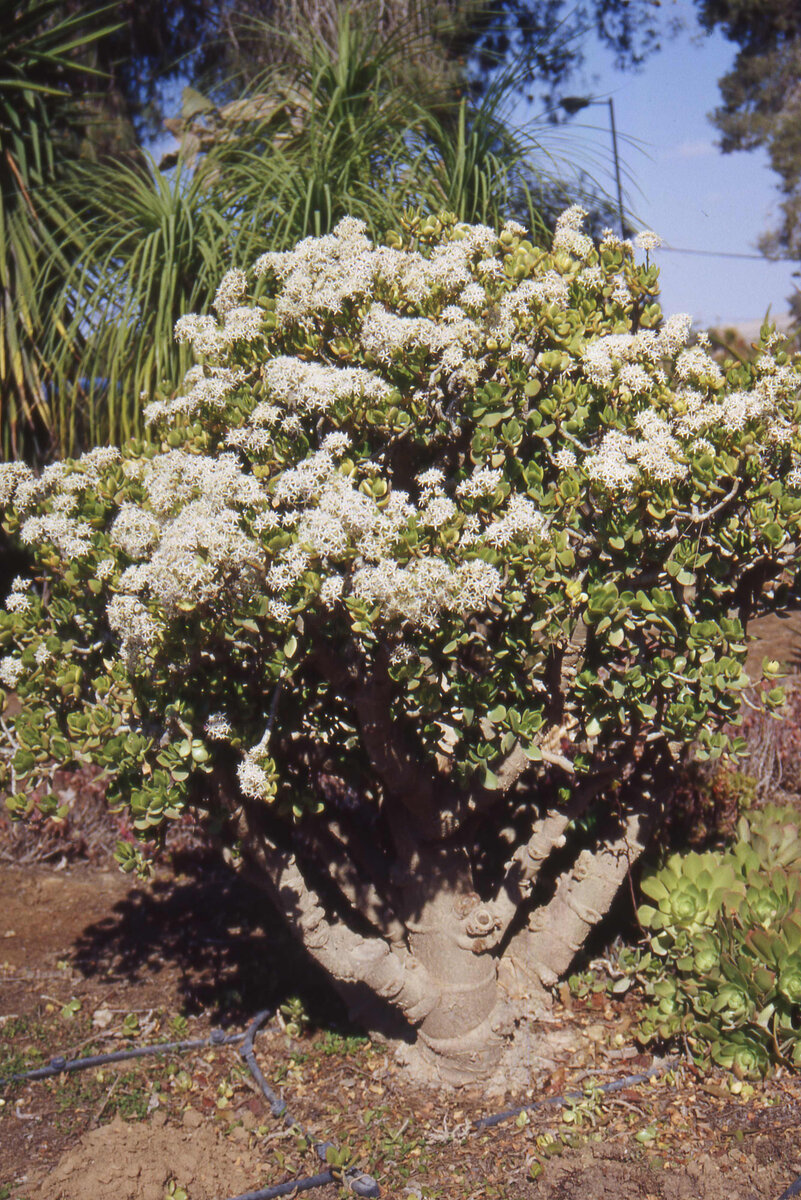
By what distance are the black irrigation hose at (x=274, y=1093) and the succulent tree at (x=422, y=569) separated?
0.72 feet

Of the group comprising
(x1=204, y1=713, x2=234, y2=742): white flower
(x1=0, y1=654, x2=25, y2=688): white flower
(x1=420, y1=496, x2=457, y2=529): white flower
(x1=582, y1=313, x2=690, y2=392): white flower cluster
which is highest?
(x1=582, y1=313, x2=690, y2=392): white flower cluster

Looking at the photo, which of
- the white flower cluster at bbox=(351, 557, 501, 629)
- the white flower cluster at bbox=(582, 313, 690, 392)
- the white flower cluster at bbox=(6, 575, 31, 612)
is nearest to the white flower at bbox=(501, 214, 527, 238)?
the white flower cluster at bbox=(582, 313, 690, 392)

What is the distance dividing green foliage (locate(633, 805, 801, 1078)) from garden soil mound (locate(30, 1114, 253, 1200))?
1386mm

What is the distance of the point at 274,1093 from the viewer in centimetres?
326


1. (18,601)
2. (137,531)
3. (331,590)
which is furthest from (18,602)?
(331,590)

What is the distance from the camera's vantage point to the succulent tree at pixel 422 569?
91.7 inches

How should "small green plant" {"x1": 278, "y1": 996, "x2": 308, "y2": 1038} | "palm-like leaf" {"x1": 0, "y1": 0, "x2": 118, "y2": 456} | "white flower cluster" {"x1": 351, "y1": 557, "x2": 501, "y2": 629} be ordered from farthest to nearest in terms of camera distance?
"palm-like leaf" {"x1": 0, "y1": 0, "x2": 118, "y2": 456} → "small green plant" {"x1": 278, "y1": 996, "x2": 308, "y2": 1038} → "white flower cluster" {"x1": 351, "y1": 557, "x2": 501, "y2": 629}

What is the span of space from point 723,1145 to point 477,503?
1.90 m

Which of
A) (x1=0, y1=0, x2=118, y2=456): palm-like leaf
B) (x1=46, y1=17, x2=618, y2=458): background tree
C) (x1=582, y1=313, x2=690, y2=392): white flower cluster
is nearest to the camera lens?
(x1=582, y1=313, x2=690, y2=392): white flower cluster

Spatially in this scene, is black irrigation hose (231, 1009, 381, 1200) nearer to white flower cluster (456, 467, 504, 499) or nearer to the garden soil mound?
the garden soil mound

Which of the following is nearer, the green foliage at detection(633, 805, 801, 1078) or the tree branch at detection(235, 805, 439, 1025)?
the green foliage at detection(633, 805, 801, 1078)

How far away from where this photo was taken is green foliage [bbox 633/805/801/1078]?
2.91 meters

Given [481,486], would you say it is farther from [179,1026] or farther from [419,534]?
[179,1026]

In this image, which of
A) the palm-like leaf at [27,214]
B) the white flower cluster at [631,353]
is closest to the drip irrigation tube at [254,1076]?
the white flower cluster at [631,353]
